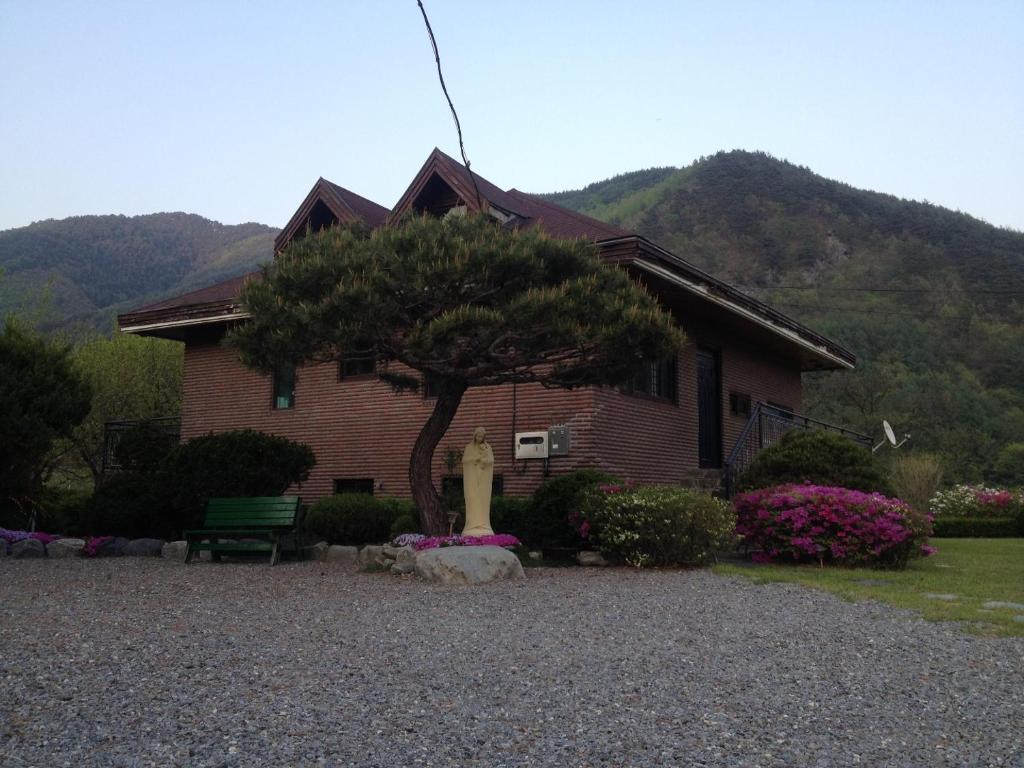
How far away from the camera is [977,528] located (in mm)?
21141

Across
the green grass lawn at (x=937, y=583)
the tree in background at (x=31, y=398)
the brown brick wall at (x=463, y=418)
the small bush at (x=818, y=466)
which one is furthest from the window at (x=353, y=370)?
the green grass lawn at (x=937, y=583)

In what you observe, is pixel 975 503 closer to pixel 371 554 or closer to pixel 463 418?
pixel 463 418

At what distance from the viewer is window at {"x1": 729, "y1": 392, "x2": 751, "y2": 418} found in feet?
60.2

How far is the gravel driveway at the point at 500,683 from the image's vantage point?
3.62m

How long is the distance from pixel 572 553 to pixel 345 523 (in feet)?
12.3

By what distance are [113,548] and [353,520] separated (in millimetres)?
3469

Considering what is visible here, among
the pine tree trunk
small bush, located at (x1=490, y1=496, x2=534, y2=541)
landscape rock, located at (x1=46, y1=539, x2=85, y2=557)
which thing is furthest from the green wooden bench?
small bush, located at (x1=490, y1=496, x2=534, y2=541)

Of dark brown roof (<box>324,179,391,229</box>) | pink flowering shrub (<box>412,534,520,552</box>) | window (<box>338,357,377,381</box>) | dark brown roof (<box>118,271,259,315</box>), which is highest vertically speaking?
dark brown roof (<box>324,179,391,229</box>)

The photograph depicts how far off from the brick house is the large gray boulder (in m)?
3.74

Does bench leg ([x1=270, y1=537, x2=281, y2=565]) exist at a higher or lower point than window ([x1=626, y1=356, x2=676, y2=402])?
lower

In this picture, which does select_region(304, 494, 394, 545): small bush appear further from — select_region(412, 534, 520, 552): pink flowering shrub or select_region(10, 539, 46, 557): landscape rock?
select_region(10, 539, 46, 557): landscape rock

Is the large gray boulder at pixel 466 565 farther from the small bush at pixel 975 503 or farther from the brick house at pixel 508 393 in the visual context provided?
the small bush at pixel 975 503

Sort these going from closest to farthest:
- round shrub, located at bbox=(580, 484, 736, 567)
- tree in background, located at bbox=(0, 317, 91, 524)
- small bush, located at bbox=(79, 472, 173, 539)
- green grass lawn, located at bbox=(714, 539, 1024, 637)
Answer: green grass lawn, located at bbox=(714, 539, 1024, 637) → round shrub, located at bbox=(580, 484, 736, 567) → small bush, located at bbox=(79, 472, 173, 539) → tree in background, located at bbox=(0, 317, 91, 524)

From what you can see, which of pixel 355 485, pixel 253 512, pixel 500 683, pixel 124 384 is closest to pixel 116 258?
pixel 124 384
